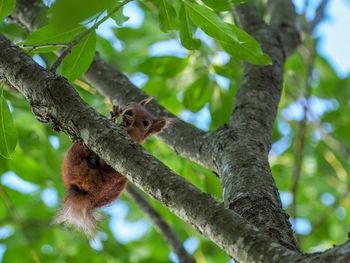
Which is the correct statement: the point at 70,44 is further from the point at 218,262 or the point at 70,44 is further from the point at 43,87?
the point at 218,262

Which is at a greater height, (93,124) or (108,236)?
(93,124)

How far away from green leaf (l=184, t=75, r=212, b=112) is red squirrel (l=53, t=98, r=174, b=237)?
105 cm

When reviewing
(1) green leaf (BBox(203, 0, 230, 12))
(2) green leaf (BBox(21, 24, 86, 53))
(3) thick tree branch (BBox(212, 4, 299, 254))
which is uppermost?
(1) green leaf (BBox(203, 0, 230, 12))

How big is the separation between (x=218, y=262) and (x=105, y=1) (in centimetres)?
370

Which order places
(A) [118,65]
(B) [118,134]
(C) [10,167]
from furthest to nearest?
(A) [118,65] → (C) [10,167] → (B) [118,134]

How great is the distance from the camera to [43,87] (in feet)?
6.24

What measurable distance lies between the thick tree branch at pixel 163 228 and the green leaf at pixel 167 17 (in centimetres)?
148

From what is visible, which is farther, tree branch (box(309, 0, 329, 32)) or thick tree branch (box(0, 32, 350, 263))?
tree branch (box(309, 0, 329, 32))

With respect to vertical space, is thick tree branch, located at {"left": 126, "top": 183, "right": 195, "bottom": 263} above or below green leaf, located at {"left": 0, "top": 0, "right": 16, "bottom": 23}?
below

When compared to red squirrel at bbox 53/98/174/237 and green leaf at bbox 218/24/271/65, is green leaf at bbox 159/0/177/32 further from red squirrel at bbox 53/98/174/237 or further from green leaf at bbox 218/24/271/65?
red squirrel at bbox 53/98/174/237

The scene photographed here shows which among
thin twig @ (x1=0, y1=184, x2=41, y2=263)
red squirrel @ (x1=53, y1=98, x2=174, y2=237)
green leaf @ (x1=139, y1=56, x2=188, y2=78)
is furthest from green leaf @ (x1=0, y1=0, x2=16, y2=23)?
thin twig @ (x1=0, y1=184, x2=41, y2=263)

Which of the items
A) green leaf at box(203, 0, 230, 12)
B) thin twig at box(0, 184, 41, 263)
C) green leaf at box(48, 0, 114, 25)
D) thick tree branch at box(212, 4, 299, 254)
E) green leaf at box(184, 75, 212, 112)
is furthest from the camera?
thin twig at box(0, 184, 41, 263)

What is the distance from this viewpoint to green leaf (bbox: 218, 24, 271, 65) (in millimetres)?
2412

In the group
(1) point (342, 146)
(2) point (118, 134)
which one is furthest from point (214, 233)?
(1) point (342, 146)
